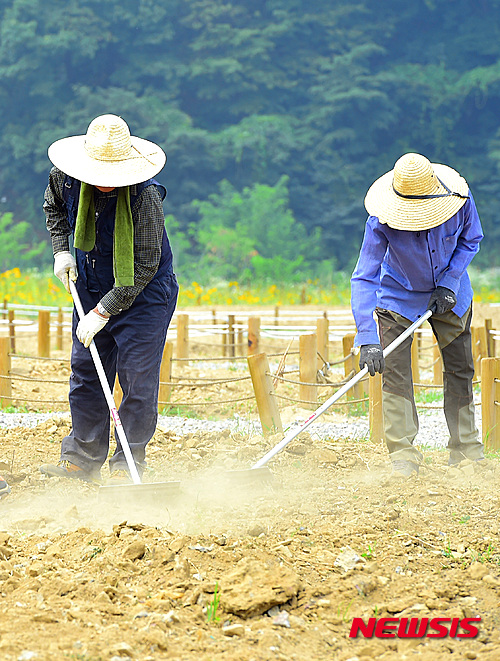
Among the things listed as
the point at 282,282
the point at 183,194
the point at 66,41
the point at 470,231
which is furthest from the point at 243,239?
the point at 470,231

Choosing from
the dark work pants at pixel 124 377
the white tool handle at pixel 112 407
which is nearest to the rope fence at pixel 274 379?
the dark work pants at pixel 124 377

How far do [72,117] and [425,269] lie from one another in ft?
93.6

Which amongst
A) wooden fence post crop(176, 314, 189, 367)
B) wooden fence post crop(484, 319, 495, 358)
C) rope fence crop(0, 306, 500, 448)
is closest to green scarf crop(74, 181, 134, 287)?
rope fence crop(0, 306, 500, 448)

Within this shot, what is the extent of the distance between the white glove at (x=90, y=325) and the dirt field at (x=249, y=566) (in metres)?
0.77

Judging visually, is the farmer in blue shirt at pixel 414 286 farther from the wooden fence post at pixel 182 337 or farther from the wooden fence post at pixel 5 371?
the wooden fence post at pixel 182 337

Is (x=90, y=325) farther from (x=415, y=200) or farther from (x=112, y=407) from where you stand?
(x=415, y=200)

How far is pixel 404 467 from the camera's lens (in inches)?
175

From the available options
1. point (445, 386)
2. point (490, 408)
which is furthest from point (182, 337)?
point (445, 386)

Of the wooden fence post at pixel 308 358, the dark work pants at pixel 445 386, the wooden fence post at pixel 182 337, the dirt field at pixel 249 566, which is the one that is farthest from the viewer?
the wooden fence post at pixel 182 337

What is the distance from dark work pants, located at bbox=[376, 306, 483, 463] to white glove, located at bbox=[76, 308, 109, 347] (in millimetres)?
1586

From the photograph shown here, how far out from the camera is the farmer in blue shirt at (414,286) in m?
4.42

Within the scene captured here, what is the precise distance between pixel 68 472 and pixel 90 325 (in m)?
0.83

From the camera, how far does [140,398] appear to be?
4.25m

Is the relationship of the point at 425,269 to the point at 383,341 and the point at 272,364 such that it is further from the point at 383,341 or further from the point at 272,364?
the point at 272,364
